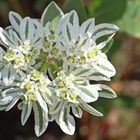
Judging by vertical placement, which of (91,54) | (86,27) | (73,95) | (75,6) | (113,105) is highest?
(75,6)

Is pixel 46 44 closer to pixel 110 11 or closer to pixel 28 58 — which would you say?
pixel 28 58

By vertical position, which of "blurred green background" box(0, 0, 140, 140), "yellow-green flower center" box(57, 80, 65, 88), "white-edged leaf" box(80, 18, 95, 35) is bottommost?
"blurred green background" box(0, 0, 140, 140)

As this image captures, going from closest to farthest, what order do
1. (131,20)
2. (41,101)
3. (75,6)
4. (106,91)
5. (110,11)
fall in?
(41,101)
(106,91)
(75,6)
(110,11)
(131,20)

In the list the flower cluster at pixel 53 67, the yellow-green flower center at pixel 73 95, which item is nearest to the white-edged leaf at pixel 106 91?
the flower cluster at pixel 53 67

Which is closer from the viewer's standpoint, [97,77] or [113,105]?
[97,77]

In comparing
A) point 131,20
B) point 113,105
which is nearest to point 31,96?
point 131,20

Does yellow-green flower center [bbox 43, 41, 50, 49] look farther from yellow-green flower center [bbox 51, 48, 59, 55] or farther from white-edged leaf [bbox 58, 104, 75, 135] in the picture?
white-edged leaf [bbox 58, 104, 75, 135]

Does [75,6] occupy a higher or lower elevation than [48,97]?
higher

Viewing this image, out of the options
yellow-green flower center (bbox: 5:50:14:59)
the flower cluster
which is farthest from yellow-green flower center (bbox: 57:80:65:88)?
yellow-green flower center (bbox: 5:50:14:59)
